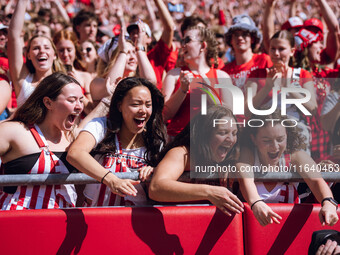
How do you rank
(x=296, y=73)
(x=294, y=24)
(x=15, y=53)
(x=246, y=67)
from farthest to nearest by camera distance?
(x=294, y=24) < (x=246, y=67) < (x=296, y=73) < (x=15, y=53)

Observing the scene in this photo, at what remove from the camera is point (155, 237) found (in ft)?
9.09

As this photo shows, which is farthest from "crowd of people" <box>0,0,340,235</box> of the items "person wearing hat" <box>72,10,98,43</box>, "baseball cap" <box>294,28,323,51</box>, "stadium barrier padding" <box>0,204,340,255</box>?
"person wearing hat" <box>72,10,98,43</box>

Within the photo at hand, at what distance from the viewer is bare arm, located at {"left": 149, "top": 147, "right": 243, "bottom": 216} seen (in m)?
2.59

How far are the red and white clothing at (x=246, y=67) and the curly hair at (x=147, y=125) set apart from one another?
4.86 ft

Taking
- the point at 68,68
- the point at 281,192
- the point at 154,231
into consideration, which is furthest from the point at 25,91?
the point at 281,192

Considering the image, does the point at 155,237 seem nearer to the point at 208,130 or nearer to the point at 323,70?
the point at 208,130

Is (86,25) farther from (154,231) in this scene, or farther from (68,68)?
(154,231)

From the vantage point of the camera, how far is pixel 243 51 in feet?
16.1

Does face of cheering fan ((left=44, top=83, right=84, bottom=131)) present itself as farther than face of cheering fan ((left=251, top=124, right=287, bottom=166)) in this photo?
Yes

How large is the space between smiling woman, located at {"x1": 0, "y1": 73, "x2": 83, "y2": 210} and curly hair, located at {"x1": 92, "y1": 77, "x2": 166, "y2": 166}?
0.23 meters

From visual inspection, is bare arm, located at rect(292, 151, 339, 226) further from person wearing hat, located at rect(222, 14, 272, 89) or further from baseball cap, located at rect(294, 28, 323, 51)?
baseball cap, located at rect(294, 28, 323, 51)

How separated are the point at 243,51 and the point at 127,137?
2141 mm

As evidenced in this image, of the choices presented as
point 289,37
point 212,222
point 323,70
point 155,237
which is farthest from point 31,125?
point 323,70

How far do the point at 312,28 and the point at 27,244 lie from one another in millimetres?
3995
